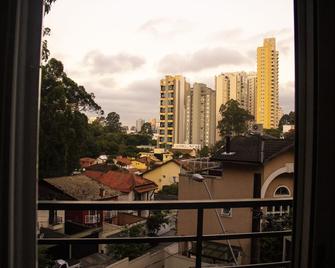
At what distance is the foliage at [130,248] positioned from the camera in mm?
1701

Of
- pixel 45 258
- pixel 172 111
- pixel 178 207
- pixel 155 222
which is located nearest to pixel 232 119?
pixel 172 111

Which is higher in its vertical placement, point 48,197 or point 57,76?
point 57,76

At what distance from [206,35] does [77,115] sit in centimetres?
94

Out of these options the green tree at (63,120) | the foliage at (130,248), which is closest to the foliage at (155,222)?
the foliage at (130,248)

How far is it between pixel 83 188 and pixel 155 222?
1.56 ft

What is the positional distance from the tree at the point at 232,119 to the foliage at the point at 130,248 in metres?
0.80

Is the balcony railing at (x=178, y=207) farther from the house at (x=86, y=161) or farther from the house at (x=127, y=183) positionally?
the house at (x=86, y=161)

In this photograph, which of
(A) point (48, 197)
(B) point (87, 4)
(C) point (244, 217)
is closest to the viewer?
(A) point (48, 197)

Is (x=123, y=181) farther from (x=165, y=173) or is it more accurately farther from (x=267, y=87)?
(x=267, y=87)

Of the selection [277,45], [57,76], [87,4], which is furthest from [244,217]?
[87,4]
